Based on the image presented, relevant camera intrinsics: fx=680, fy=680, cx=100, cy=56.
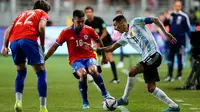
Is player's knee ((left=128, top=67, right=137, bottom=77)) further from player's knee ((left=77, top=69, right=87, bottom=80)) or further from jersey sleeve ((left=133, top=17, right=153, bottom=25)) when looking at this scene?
player's knee ((left=77, top=69, right=87, bottom=80))

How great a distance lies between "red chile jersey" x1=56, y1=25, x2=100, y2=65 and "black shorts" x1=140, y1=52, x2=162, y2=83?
5.20 ft

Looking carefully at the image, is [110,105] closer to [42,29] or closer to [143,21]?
[143,21]

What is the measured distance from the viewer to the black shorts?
39.0 ft

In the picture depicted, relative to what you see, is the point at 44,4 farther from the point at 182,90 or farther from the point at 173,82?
the point at 173,82

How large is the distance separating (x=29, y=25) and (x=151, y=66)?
2.26 meters

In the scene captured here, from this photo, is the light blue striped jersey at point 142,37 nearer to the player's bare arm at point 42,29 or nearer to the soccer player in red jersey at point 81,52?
the soccer player in red jersey at point 81,52

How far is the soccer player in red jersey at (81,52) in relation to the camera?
1285cm

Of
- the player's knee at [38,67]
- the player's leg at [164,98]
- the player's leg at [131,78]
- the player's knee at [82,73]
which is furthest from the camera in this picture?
the player's knee at [82,73]

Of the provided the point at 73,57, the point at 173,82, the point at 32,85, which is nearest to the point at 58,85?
the point at 32,85

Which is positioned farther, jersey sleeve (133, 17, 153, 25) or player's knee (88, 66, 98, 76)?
player's knee (88, 66, 98, 76)

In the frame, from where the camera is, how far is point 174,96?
50.0 ft

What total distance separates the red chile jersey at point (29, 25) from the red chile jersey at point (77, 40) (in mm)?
1589

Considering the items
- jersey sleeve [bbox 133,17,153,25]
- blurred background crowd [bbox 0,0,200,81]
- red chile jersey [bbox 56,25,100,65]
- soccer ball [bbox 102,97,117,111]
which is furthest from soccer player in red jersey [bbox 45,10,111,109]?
blurred background crowd [bbox 0,0,200,81]

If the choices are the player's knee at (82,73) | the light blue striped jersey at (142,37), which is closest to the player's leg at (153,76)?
the light blue striped jersey at (142,37)
